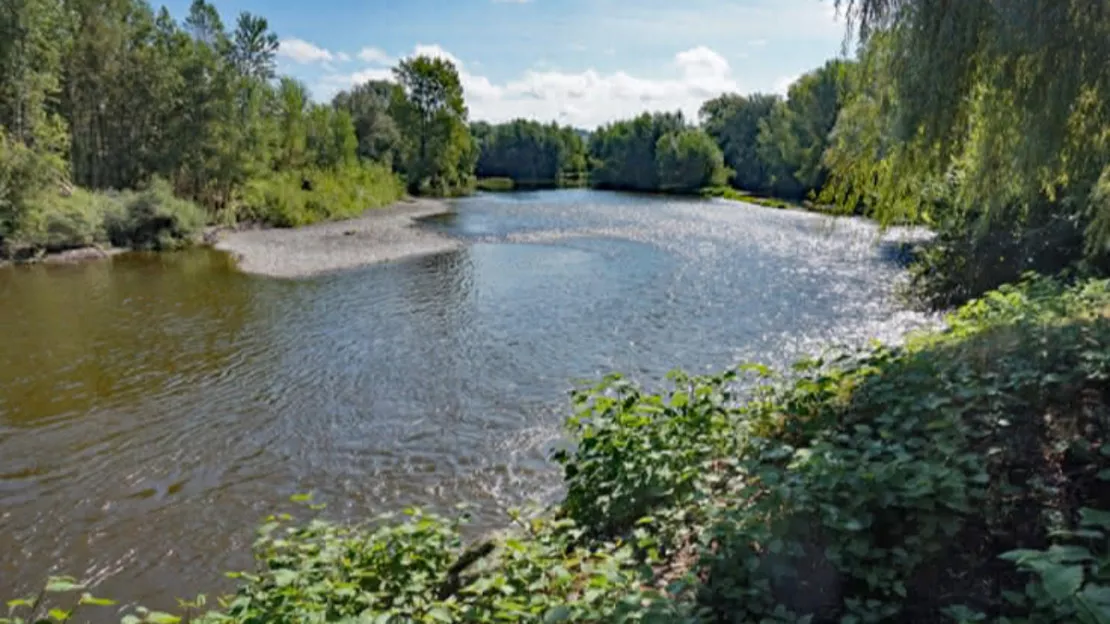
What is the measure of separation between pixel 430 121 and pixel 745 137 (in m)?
39.2

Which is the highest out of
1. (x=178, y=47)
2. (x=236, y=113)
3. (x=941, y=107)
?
(x=178, y=47)

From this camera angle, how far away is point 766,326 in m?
15.5

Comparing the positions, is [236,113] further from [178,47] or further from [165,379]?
[165,379]

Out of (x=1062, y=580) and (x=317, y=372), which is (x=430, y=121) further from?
(x=1062, y=580)

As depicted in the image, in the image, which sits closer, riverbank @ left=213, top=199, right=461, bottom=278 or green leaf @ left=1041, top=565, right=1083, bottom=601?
green leaf @ left=1041, top=565, right=1083, bottom=601

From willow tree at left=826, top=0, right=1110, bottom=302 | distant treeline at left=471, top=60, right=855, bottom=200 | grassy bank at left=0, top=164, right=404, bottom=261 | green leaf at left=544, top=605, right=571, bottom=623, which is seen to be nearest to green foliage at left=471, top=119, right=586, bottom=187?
distant treeline at left=471, top=60, right=855, bottom=200


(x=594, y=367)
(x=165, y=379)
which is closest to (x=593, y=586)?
(x=594, y=367)

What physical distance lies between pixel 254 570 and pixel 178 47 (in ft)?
112

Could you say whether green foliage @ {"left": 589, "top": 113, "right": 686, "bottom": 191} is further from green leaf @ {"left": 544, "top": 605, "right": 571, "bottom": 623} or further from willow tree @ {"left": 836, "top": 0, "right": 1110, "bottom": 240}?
green leaf @ {"left": 544, "top": 605, "right": 571, "bottom": 623}

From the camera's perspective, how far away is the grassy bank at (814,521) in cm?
314

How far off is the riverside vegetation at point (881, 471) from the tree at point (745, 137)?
210 ft

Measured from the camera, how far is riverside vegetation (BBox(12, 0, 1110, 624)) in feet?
10.5

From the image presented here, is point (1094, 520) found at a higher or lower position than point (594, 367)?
higher

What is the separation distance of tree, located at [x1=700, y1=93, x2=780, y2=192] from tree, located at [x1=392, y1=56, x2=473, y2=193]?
108 ft
